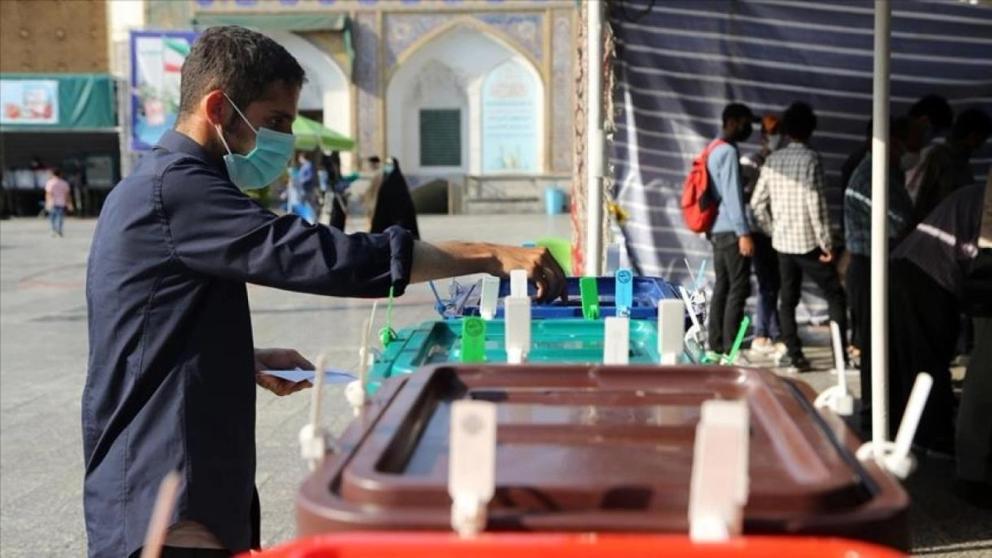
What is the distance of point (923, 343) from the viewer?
200 inches

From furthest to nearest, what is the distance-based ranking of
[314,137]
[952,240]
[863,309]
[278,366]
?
[314,137] → [863,309] → [952,240] → [278,366]

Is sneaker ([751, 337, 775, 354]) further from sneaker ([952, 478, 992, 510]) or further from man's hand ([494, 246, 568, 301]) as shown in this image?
man's hand ([494, 246, 568, 301])

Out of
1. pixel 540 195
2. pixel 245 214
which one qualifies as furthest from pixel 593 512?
pixel 540 195

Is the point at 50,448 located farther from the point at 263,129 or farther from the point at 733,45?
the point at 733,45

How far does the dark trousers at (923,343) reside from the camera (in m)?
4.97

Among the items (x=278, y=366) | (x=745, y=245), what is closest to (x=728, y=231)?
(x=745, y=245)

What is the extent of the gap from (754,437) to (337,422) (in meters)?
4.79

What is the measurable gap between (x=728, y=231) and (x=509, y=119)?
72.7 feet

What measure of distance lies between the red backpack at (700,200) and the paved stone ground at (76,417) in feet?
3.43

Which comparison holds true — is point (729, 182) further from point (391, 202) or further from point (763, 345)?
point (391, 202)

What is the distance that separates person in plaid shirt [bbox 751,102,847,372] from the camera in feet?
22.3

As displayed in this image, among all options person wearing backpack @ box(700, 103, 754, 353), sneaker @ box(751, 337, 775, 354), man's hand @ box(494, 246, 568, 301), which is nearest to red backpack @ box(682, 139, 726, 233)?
person wearing backpack @ box(700, 103, 754, 353)

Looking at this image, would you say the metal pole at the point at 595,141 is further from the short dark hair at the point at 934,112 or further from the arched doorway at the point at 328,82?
the arched doorway at the point at 328,82

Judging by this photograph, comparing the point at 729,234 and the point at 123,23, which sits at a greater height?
the point at 123,23
